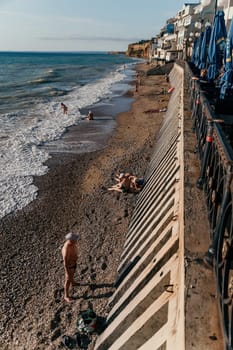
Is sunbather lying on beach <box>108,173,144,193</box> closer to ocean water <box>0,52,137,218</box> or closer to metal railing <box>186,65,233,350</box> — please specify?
ocean water <box>0,52,137,218</box>

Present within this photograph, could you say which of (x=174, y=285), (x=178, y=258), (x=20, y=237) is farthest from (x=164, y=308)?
(x=20, y=237)

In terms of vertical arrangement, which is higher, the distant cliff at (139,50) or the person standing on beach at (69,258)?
the distant cliff at (139,50)

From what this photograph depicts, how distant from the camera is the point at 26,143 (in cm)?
2041

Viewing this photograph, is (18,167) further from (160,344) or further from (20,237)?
(160,344)

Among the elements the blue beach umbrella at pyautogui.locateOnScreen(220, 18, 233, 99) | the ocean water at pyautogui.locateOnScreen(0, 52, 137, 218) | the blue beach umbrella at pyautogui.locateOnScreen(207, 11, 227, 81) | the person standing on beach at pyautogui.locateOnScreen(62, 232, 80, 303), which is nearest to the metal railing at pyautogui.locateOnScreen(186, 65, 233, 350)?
the person standing on beach at pyautogui.locateOnScreen(62, 232, 80, 303)

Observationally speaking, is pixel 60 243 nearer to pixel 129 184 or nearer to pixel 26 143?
pixel 129 184

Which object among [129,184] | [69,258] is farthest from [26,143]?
[69,258]

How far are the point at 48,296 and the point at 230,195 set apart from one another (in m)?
5.70

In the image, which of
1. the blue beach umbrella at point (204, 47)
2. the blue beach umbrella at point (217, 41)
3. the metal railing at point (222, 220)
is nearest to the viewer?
the metal railing at point (222, 220)

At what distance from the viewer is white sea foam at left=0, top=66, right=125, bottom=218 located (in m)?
13.2

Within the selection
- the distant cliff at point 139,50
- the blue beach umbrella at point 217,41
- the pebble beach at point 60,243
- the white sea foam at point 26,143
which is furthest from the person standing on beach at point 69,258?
the distant cliff at point 139,50

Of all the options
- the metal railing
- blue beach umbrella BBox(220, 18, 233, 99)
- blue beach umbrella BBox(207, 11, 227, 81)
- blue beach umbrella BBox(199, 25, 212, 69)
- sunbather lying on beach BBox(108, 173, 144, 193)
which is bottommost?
sunbather lying on beach BBox(108, 173, 144, 193)

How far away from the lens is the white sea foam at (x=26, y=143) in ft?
43.5

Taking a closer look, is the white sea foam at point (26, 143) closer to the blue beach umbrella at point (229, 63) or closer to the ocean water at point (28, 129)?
the ocean water at point (28, 129)
